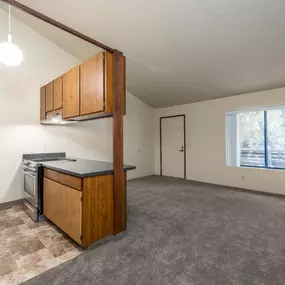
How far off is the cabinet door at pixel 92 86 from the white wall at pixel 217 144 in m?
3.72

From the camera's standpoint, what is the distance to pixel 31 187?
119 inches

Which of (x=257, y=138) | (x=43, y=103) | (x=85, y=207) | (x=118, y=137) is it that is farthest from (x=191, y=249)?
(x=257, y=138)

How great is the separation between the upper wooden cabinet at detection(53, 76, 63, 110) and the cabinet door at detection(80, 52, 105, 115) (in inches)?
27.5

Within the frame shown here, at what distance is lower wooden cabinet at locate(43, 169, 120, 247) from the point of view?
6.81ft

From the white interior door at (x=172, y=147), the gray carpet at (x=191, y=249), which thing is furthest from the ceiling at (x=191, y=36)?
the gray carpet at (x=191, y=249)

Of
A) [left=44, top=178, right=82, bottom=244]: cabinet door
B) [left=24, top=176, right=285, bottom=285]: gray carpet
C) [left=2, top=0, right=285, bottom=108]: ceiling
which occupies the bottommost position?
[left=24, top=176, right=285, bottom=285]: gray carpet

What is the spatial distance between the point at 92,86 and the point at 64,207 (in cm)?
154

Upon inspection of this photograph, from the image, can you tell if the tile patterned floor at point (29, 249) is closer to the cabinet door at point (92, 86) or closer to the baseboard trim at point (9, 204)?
the baseboard trim at point (9, 204)

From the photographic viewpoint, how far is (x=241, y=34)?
2.80 meters

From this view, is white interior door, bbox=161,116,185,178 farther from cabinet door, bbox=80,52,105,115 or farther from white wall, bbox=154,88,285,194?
cabinet door, bbox=80,52,105,115

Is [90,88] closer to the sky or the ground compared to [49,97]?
closer to the ground

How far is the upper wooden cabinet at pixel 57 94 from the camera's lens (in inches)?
124

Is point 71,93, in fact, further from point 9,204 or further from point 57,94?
point 9,204

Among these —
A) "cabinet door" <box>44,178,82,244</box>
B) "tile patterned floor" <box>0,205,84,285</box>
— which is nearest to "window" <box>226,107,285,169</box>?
"cabinet door" <box>44,178,82,244</box>
